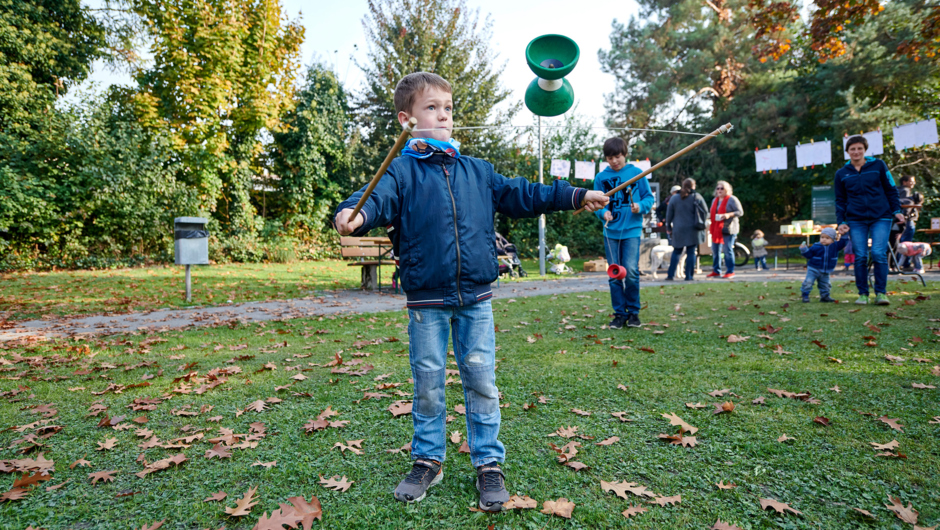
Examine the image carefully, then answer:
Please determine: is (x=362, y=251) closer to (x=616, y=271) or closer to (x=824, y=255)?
(x=616, y=271)

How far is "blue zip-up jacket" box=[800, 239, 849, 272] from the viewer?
714cm

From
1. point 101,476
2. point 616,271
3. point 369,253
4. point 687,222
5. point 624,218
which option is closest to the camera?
point 101,476

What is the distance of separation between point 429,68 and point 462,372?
66.1ft

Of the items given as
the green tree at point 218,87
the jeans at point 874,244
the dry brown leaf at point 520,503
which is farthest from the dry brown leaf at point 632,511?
the green tree at point 218,87

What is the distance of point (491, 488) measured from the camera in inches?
88.4

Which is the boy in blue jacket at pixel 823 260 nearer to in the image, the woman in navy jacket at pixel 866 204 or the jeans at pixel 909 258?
the woman in navy jacket at pixel 866 204

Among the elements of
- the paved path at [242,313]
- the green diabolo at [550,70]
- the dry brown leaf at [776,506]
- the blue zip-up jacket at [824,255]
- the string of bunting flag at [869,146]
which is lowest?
the dry brown leaf at [776,506]

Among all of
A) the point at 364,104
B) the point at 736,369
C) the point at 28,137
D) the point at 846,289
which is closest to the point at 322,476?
the point at 736,369

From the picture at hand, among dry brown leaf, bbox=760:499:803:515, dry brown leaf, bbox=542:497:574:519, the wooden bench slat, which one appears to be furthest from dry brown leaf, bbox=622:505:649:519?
the wooden bench slat

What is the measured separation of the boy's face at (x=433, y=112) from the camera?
234 cm

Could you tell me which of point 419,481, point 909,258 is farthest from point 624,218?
point 909,258

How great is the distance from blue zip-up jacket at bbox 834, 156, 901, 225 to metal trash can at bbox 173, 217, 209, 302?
29.1ft

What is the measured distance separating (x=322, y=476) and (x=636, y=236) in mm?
4241

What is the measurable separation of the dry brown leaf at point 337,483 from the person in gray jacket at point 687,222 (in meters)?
10.1
